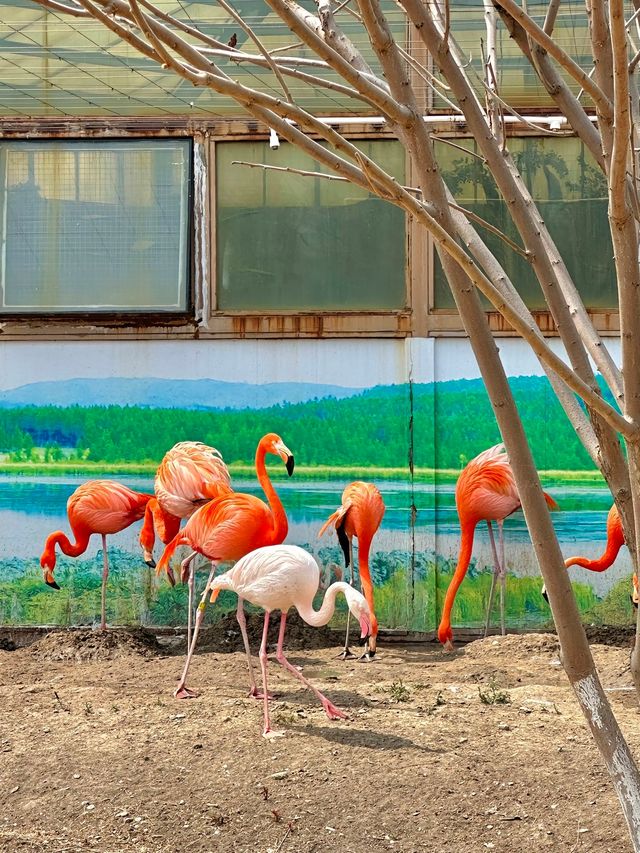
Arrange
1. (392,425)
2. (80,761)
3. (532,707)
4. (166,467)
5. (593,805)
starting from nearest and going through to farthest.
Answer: (593,805) → (80,761) → (532,707) → (166,467) → (392,425)

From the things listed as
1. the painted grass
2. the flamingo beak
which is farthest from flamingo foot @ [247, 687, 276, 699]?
the painted grass

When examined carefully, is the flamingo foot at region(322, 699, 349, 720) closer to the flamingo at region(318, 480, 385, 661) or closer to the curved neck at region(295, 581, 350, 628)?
the curved neck at region(295, 581, 350, 628)

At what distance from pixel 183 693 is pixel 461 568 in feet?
7.94

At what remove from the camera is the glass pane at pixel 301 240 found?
816cm

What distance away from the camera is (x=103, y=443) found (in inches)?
319

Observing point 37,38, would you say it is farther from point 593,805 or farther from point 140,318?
point 593,805

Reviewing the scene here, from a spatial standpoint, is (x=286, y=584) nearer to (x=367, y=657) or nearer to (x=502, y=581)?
(x=367, y=657)

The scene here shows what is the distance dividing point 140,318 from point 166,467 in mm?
1376

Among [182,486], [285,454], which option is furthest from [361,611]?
[182,486]

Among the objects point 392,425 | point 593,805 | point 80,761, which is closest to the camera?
point 593,805

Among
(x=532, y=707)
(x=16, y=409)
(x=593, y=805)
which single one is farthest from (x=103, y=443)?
(x=593, y=805)

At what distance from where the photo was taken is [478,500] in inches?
290

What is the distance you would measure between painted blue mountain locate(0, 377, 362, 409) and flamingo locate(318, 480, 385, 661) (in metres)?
0.93

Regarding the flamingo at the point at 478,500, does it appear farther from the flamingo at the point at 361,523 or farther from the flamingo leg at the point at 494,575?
the flamingo at the point at 361,523
